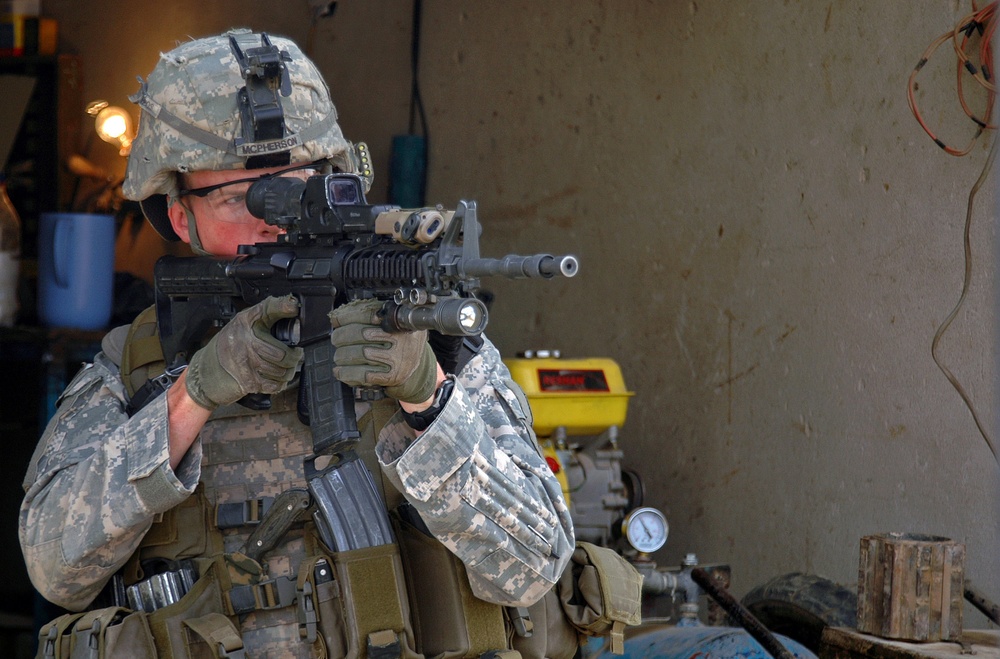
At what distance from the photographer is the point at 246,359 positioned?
206cm

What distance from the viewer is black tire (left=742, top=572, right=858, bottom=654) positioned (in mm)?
3061

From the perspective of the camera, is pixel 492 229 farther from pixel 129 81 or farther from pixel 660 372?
pixel 129 81

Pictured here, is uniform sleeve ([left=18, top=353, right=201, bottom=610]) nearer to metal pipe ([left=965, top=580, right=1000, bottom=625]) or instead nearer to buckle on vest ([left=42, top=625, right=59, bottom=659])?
buckle on vest ([left=42, top=625, right=59, bottom=659])

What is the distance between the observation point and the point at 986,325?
9.69 feet

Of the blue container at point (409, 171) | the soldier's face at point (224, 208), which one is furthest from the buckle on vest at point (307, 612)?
the blue container at point (409, 171)

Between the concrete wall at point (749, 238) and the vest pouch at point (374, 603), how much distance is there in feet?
5.02

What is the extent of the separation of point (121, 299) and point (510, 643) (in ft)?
7.60

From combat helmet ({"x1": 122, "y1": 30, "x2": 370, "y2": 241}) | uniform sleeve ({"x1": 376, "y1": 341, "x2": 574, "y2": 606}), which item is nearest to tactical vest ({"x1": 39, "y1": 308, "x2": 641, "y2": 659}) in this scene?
uniform sleeve ({"x1": 376, "y1": 341, "x2": 574, "y2": 606})

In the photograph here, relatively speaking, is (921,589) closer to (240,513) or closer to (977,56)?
(977,56)

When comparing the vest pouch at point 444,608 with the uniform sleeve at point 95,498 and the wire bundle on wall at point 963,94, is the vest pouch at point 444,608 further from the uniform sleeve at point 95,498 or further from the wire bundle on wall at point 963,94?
the wire bundle on wall at point 963,94

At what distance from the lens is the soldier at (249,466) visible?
203cm

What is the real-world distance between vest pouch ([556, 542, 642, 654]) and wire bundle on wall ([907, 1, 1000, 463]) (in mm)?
1057

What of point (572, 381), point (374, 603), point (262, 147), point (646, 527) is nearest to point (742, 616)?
point (646, 527)

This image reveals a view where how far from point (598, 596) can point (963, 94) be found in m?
1.54
